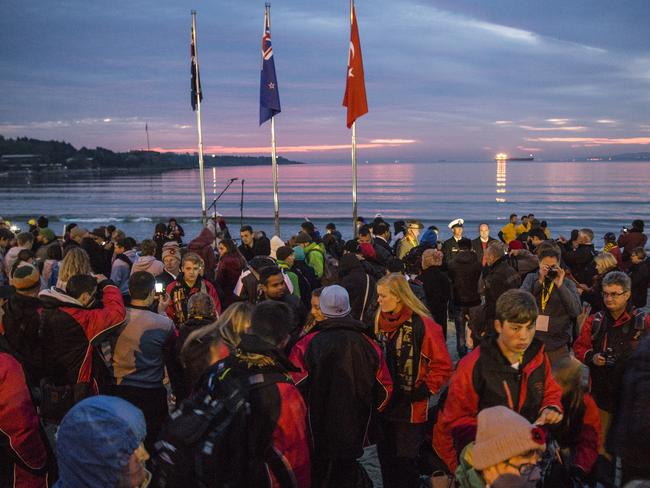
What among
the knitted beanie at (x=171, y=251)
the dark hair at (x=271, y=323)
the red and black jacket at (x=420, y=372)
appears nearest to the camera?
the dark hair at (x=271, y=323)

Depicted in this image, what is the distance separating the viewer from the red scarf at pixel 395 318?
12.7 feet

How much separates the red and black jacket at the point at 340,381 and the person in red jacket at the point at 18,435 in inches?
62.9

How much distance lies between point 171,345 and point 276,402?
1.81m

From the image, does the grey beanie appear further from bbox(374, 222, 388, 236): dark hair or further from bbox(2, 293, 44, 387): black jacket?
bbox(374, 222, 388, 236): dark hair

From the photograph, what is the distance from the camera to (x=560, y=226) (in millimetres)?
36844

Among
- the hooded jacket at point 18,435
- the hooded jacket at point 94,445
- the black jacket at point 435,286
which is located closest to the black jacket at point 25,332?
the hooded jacket at point 18,435

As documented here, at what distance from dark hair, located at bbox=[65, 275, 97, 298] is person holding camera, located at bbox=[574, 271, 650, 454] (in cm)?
381

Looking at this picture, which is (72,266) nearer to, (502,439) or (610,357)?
(502,439)

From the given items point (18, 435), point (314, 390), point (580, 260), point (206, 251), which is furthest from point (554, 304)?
point (206, 251)

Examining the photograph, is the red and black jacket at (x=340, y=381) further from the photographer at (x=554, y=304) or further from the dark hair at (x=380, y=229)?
the dark hair at (x=380, y=229)

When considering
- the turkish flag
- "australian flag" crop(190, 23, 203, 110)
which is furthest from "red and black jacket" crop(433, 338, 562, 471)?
"australian flag" crop(190, 23, 203, 110)

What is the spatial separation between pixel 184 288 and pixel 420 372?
2.79 m

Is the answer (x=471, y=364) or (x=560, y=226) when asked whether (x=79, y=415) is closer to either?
(x=471, y=364)

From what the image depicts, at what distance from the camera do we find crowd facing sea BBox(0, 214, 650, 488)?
217 centimetres
